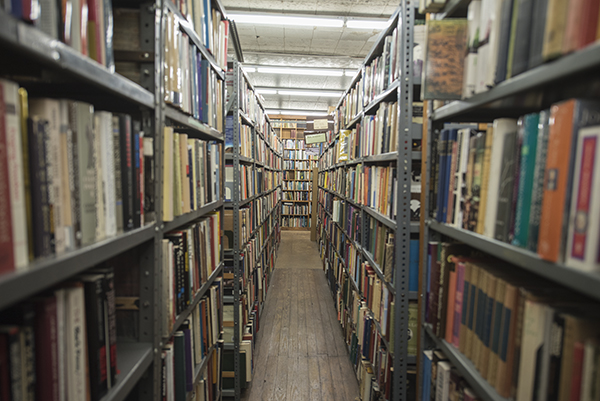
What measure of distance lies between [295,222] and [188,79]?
799cm

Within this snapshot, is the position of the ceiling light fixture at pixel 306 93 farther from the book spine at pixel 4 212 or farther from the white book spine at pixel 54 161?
the book spine at pixel 4 212

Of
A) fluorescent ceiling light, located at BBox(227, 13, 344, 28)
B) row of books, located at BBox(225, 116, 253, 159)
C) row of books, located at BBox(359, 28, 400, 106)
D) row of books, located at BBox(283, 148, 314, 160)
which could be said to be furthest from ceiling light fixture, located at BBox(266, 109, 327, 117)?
row of books, located at BBox(359, 28, 400, 106)

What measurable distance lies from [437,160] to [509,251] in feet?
1.67

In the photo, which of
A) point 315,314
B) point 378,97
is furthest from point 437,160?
point 315,314

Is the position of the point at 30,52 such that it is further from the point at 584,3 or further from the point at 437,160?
the point at 437,160

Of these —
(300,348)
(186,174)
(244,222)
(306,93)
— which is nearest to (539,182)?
(186,174)

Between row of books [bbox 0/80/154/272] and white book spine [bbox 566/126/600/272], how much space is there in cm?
85

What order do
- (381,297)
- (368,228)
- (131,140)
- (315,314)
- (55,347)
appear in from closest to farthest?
(55,347), (131,140), (381,297), (368,228), (315,314)

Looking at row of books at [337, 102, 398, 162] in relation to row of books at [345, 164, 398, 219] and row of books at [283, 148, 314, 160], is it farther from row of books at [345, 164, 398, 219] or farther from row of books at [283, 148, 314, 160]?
row of books at [283, 148, 314, 160]

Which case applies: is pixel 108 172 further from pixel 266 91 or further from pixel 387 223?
pixel 266 91

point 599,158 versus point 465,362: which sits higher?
point 599,158

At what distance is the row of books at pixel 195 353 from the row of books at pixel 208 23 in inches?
46.2

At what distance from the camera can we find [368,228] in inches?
90.0

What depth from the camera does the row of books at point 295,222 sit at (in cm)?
909
